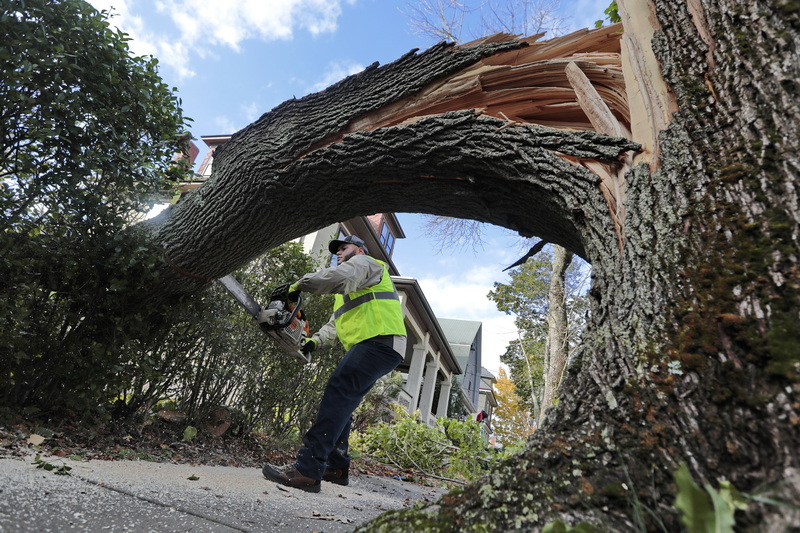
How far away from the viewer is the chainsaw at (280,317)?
4117mm

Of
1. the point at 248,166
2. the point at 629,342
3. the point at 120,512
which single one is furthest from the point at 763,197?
the point at 248,166

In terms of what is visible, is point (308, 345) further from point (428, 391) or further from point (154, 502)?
point (428, 391)

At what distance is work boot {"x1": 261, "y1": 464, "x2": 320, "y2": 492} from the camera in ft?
10.7

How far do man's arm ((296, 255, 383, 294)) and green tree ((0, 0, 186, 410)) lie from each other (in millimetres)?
1321

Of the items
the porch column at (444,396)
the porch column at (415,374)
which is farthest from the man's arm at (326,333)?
the porch column at (444,396)

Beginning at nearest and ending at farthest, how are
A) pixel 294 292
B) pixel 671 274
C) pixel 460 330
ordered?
1. pixel 671 274
2. pixel 294 292
3. pixel 460 330

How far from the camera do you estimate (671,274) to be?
60.6 inches

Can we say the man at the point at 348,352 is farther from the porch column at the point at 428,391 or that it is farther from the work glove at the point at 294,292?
the porch column at the point at 428,391

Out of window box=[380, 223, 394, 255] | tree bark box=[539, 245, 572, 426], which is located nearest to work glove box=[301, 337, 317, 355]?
tree bark box=[539, 245, 572, 426]

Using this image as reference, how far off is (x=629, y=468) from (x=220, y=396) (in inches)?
183

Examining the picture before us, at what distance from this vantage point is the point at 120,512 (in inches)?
76.0

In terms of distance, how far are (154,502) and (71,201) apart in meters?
2.41

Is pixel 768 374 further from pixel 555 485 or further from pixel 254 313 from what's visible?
pixel 254 313

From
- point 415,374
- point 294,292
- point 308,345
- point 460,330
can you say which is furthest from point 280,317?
point 460,330
